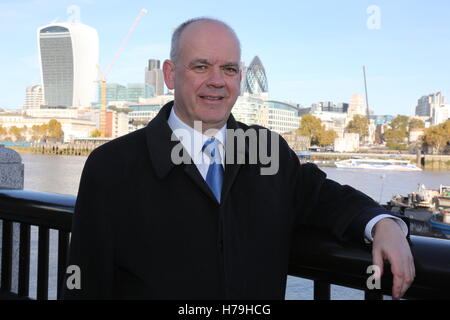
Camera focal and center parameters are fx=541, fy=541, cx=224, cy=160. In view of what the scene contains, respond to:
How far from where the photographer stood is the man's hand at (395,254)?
0.90 meters

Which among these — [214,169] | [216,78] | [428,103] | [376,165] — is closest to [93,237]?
[214,169]

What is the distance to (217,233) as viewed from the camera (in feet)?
3.31

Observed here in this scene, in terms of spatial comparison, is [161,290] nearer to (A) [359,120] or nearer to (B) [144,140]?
(B) [144,140]

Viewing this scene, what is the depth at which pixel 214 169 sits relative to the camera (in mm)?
1067

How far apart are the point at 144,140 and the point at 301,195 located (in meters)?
0.35

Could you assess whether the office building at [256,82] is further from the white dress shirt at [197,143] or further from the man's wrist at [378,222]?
the man's wrist at [378,222]

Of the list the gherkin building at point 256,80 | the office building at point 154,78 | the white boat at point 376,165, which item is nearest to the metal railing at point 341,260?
the white boat at point 376,165

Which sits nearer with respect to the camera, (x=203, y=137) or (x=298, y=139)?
(x=203, y=137)

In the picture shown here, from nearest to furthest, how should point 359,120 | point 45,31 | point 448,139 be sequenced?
point 448,139 → point 359,120 → point 45,31

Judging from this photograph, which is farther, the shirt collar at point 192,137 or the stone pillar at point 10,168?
the stone pillar at point 10,168

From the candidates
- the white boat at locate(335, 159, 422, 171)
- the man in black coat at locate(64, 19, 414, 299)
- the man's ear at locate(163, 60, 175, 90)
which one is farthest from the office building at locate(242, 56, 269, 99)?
the man in black coat at locate(64, 19, 414, 299)

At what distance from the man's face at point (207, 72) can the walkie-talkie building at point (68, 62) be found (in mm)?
96660
